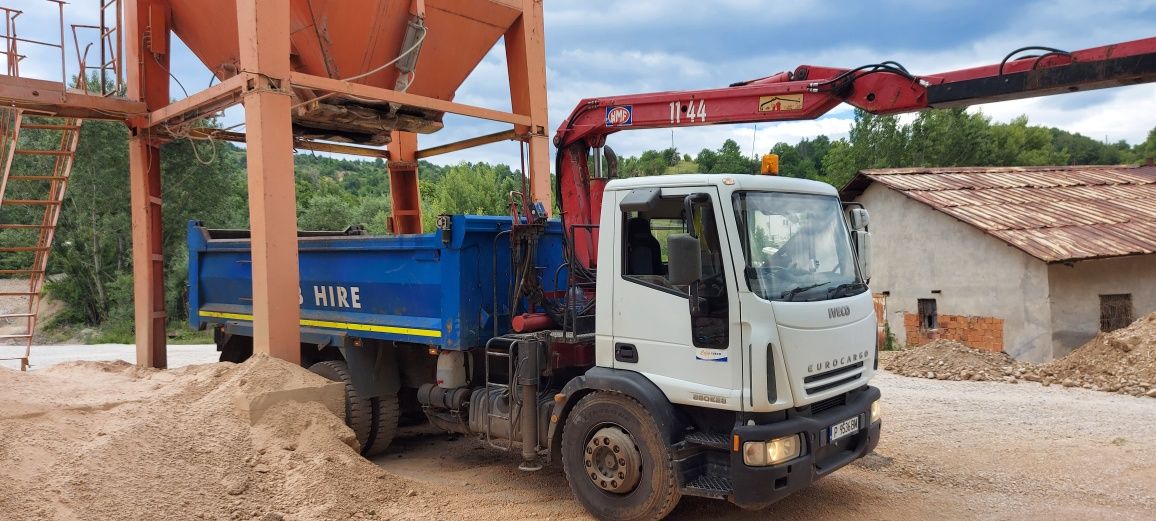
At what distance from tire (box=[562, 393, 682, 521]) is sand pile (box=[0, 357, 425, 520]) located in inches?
46.4

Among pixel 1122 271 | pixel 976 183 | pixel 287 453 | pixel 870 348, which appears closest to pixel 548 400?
pixel 287 453

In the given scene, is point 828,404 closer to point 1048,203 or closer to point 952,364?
point 952,364

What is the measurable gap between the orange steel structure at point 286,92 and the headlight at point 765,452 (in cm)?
403

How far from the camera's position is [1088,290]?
13.7 m

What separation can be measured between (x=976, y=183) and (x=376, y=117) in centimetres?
1444

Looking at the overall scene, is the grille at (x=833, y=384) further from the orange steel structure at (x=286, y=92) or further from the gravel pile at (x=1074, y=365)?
the gravel pile at (x=1074, y=365)

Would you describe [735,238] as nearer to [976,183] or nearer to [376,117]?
[376,117]

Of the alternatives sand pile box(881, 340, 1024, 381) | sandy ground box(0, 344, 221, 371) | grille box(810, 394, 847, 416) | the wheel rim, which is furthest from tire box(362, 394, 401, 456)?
sandy ground box(0, 344, 221, 371)

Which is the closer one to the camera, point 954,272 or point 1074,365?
point 1074,365

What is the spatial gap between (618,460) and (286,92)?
4.15 m

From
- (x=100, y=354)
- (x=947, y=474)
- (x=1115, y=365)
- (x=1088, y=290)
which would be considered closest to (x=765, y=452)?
(x=947, y=474)

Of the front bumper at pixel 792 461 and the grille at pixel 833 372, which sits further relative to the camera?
the grille at pixel 833 372

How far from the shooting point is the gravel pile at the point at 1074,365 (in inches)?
407

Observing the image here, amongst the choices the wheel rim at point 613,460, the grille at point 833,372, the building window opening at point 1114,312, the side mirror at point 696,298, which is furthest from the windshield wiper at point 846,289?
the building window opening at point 1114,312
